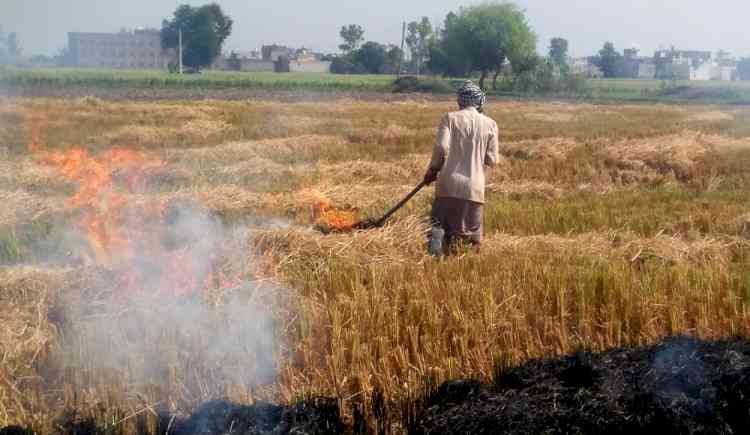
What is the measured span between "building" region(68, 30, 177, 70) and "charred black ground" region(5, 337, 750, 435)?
660 cm

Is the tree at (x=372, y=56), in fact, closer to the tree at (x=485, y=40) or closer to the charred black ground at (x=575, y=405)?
the tree at (x=485, y=40)

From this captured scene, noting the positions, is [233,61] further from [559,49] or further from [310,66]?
[559,49]

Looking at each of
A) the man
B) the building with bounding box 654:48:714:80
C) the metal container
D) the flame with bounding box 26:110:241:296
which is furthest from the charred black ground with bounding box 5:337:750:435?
the building with bounding box 654:48:714:80

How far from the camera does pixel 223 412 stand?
3926 millimetres

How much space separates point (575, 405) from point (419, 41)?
219ft

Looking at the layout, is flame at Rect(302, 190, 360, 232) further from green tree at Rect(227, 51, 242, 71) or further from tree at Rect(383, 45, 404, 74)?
tree at Rect(383, 45, 404, 74)

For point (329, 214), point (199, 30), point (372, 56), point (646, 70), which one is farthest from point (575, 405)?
point (646, 70)

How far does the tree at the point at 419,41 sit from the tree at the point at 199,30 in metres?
46.7

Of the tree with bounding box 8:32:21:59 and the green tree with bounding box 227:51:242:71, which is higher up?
the green tree with bounding box 227:51:242:71

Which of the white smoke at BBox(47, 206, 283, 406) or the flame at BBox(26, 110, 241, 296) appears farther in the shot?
the flame at BBox(26, 110, 241, 296)

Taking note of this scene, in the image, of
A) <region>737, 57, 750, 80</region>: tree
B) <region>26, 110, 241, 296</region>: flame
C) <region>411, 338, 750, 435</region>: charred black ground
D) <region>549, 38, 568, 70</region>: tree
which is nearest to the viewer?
<region>411, 338, 750, 435</region>: charred black ground

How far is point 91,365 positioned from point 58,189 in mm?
6734

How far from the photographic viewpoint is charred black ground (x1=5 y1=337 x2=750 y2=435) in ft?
12.0

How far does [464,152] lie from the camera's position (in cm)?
657
